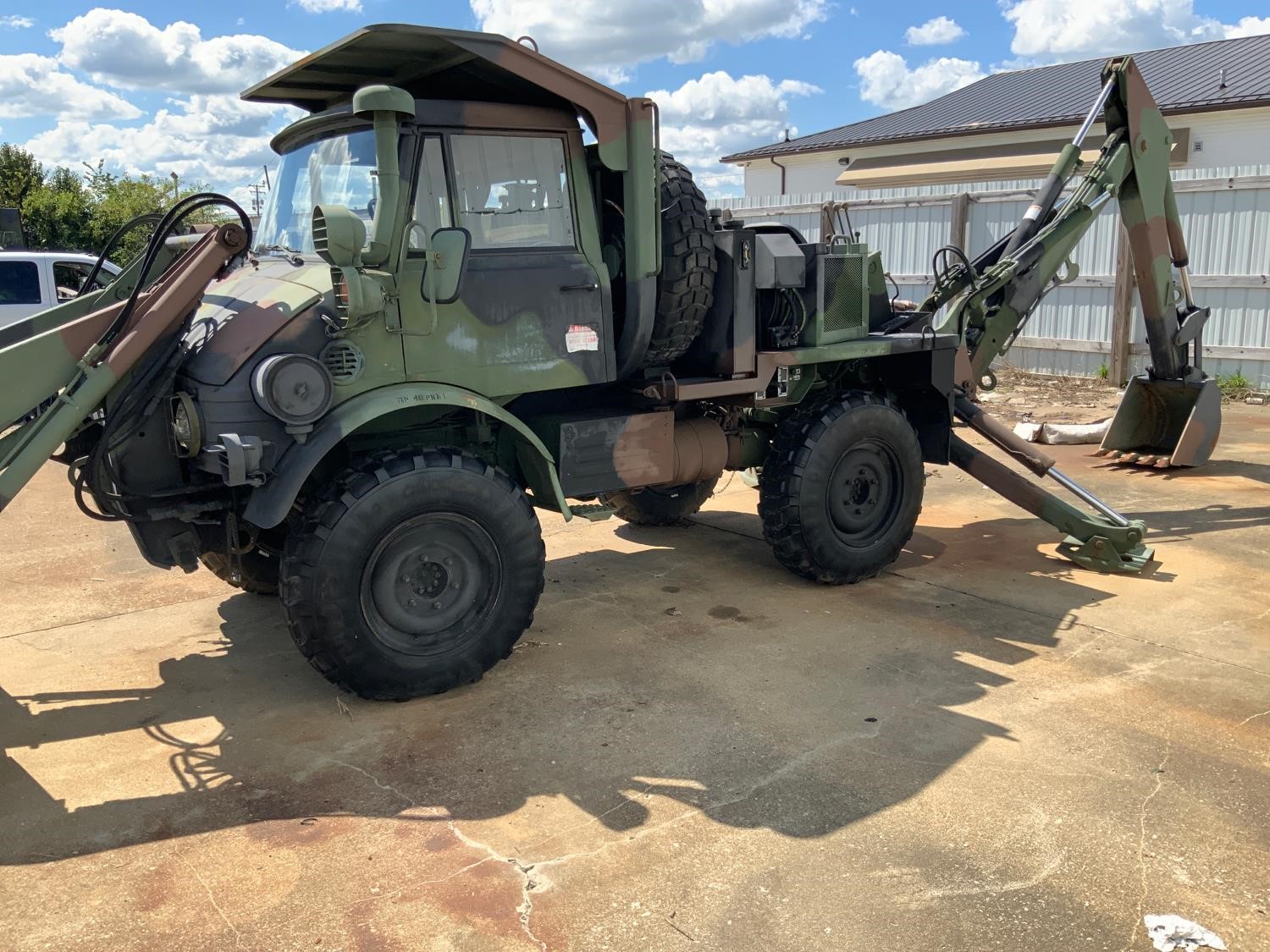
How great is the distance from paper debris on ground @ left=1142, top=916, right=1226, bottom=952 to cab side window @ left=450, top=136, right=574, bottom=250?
12.0 feet

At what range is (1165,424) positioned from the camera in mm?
9047

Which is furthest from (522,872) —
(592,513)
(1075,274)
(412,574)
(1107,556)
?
(1075,274)

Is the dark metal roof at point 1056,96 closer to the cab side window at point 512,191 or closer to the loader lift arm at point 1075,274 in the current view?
the loader lift arm at point 1075,274

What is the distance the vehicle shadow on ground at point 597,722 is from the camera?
12.2 feet

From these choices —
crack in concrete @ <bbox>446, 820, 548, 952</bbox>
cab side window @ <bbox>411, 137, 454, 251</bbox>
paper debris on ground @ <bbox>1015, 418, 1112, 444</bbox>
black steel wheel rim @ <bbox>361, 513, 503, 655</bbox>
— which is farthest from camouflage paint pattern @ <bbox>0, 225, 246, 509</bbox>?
paper debris on ground @ <bbox>1015, 418, 1112, 444</bbox>

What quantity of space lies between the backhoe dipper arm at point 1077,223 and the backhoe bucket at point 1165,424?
112 centimetres

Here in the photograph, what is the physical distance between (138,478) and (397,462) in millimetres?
1081

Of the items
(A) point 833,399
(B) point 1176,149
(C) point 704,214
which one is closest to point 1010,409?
(A) point 833,399

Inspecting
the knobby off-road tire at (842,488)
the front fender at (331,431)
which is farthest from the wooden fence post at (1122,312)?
the front fender at (331,431)

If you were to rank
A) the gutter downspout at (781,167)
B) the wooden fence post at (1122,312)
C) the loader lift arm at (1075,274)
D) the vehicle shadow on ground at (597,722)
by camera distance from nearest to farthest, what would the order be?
the vehicle shadow on ground at (597,722), the loader lift arm at (1075,274), the wooden fence post at (1122,312), the gutter downspout at (781,167)

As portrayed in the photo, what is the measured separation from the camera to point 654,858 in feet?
11.1

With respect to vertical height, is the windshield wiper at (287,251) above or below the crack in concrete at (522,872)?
above

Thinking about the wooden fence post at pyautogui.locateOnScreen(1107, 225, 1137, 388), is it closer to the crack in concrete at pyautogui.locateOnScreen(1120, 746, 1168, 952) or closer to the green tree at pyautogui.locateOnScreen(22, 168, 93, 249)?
the crack in concrete at pyautogui.locateOnScreen(1120, 746, 1168, 952)

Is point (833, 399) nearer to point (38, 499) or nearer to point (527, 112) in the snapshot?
point (527, 112)
